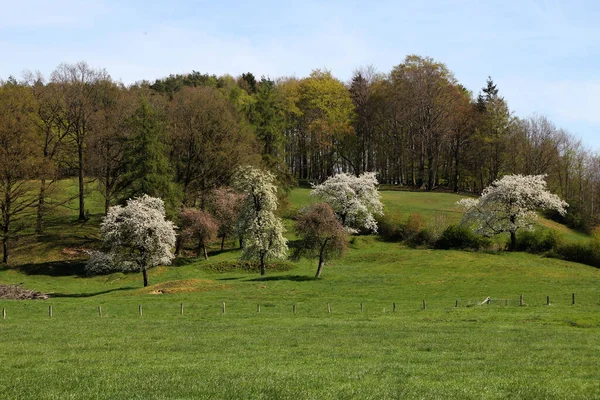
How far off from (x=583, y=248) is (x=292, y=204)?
46.0 metres

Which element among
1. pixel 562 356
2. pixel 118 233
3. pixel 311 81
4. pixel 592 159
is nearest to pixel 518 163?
pixel 592 159

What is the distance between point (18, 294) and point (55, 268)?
561 inches

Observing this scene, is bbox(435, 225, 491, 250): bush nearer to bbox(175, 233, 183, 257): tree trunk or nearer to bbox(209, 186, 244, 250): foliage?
bbox(209, 186, 244, 250): foliage

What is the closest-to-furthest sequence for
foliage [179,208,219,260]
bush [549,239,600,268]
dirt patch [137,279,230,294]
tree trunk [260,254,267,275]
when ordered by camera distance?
dirt patch [137,279,230,294], tree trunk [260,254,267,275], foliage [179,208,219,260], bush [549,239,600,268]

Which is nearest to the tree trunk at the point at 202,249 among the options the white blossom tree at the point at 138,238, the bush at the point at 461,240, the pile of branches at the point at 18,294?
the white blossom tree at the point at 138,238

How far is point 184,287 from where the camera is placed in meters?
50.9

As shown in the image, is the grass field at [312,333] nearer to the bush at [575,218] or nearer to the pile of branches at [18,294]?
the pile of branches at [18,294]

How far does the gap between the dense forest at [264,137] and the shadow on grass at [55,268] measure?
5.08 metres

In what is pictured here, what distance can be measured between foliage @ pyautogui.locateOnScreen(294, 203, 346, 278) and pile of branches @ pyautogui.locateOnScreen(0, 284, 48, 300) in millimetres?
26380

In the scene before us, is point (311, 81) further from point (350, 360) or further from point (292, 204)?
point (350, 360)

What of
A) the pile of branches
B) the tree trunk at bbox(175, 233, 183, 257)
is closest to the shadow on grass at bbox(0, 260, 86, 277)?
the pile of branches

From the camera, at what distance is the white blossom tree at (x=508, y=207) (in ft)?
249

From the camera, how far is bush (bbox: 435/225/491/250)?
74875 mm

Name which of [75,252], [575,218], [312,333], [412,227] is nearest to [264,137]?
[412,227]
